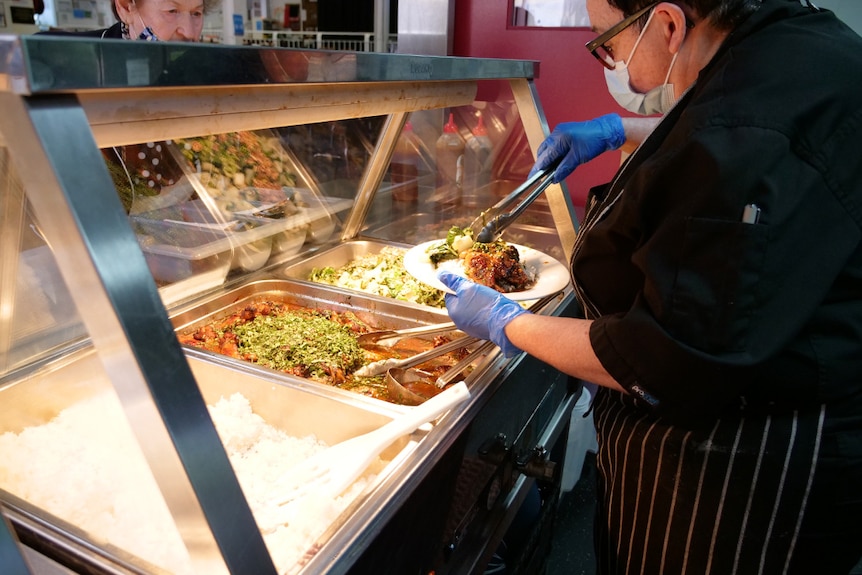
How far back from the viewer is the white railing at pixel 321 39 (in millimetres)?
5078

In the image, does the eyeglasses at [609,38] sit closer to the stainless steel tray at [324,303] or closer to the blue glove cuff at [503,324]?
the blue glove cuff at [503,324]

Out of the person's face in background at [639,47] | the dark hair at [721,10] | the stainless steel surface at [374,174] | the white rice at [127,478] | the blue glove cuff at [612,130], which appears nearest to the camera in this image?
the white rice at [127,478]

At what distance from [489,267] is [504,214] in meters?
0.19

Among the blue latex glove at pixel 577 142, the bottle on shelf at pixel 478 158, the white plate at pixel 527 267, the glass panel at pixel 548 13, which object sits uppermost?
the glass panel at pixel 548 13

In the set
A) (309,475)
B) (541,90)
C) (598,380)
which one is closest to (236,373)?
(309,475)

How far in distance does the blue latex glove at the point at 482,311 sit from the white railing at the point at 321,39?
4.01m

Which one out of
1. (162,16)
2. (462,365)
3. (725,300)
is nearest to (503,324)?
(462,365)

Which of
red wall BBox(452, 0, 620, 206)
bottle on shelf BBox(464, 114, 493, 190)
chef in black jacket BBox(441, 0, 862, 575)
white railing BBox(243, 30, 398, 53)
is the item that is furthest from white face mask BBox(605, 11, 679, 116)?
white railing BBox(243, 30, 398, 53)

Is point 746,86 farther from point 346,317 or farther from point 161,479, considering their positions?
point 346,317

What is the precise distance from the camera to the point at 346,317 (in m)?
2.05

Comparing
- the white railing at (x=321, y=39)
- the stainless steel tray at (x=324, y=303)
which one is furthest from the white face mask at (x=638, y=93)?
the white railing at (x=321, y=39)

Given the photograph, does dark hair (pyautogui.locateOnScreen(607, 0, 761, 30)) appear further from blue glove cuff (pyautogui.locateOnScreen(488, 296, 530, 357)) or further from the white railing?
the white railing

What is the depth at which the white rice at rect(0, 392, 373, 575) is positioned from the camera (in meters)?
1.02

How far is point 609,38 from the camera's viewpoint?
1312 millimetres
